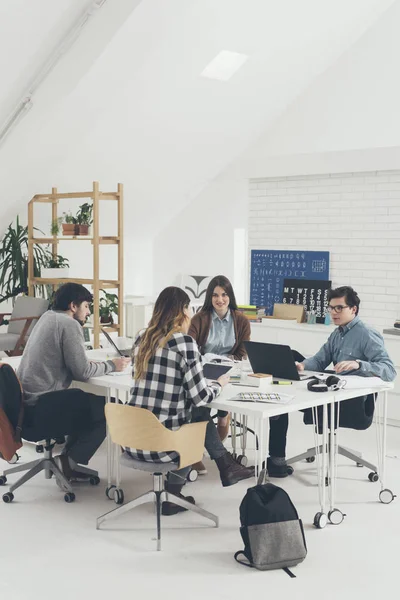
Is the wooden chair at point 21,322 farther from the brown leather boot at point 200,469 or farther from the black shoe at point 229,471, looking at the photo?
the black shoe at point 229,471

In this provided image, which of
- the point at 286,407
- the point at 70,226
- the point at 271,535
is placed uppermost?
the point at 70,226

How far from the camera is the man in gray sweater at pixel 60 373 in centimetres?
453

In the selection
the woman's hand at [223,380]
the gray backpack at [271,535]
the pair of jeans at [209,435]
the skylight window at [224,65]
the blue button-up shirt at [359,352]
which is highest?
the skylight window at [224,65]

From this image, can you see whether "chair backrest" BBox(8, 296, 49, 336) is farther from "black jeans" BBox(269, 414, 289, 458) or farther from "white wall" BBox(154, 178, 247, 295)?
"black jeans" BBox(269, 414, 289, 458)

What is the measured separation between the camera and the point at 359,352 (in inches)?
195

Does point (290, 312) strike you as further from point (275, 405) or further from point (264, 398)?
point (275, 405)

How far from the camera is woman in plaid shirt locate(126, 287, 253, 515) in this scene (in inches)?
157

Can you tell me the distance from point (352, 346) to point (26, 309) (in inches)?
155

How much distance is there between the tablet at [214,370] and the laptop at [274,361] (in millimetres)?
165

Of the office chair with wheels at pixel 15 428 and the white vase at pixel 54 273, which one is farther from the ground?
the white vase at pixel 54 273

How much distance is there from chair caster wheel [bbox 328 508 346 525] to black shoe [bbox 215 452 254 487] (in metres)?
0.57

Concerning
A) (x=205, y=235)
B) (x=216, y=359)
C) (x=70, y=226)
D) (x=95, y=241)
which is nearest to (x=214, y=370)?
(x=216, y=359)

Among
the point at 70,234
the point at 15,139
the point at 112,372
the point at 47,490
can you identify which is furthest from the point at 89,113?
the point at 47,490

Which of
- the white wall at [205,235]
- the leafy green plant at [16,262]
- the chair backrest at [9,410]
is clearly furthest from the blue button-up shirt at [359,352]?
the white wall at [205,235]
